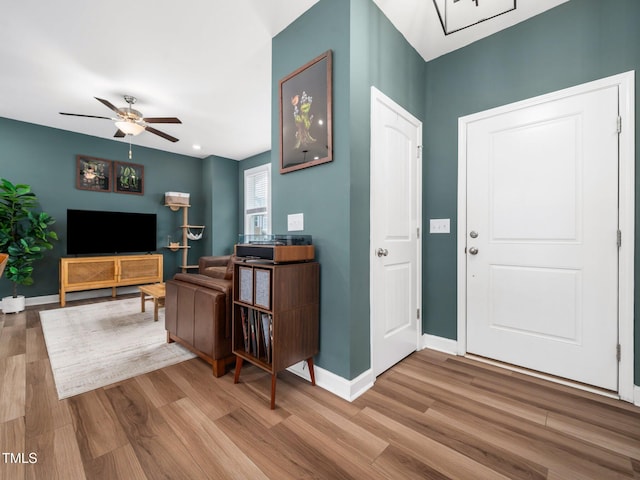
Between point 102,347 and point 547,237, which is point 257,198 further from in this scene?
point 547,237

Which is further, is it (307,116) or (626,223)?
(307,116)

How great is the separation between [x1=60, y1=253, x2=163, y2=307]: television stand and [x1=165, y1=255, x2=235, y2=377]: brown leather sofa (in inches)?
110

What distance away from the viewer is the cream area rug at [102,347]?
2.02m

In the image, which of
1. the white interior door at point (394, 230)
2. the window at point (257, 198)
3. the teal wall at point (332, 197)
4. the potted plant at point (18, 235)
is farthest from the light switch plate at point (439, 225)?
the potted plant at point (18, 235)

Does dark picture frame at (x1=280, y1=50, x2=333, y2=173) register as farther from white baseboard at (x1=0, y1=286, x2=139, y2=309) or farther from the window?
white baseboard at (x1=0, y1=286, x2=139, y2=309)

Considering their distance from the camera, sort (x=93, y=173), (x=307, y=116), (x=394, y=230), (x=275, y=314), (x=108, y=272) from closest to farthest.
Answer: (x=275, y=314) < (x=307, y=116) < (x=394, y=230) < (x=108, y=272) < (x=93, y=173)

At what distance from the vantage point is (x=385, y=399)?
1.74 meters

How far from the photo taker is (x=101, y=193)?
4887 millimetres

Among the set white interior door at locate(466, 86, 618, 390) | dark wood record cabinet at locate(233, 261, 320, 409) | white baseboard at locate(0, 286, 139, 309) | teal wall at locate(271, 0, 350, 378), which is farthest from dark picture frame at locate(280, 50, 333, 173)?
white baseboard at locate(0, 286, 139, 309)

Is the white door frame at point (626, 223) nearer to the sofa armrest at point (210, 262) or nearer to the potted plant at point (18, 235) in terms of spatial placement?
the sofa armrest at point (210, 262)

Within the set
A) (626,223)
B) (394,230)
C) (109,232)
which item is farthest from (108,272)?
(626,223)

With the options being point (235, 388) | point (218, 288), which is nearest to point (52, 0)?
point (218, 288)

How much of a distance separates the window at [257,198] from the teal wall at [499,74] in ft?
12.2

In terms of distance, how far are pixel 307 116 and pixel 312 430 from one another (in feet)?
6.51
